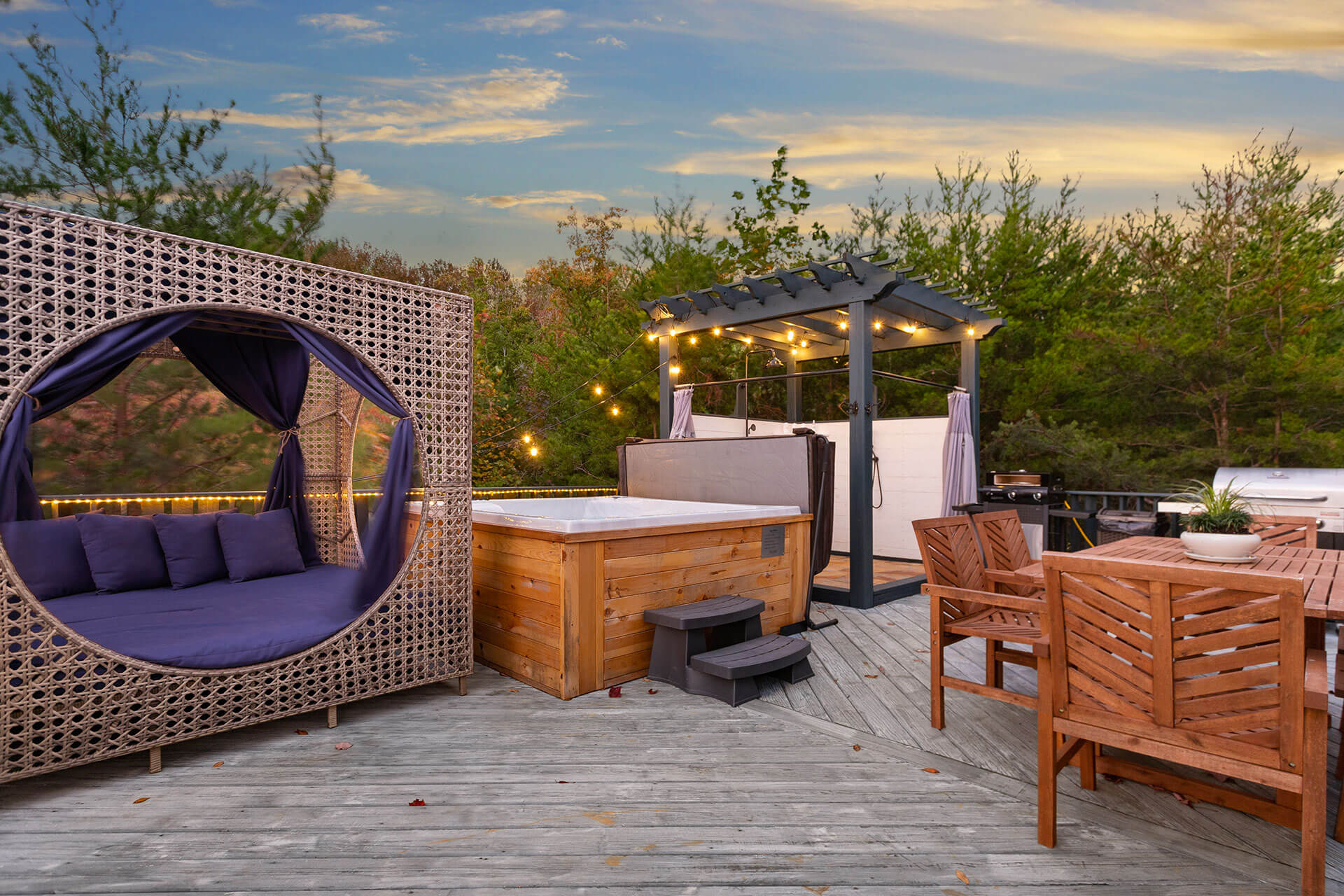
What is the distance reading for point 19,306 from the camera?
216cm

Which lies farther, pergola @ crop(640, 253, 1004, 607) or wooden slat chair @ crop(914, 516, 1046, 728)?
pergola @ crop(640, 253, 1004, 607)

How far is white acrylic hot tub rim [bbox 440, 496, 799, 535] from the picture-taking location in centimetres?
322

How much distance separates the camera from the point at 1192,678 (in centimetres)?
166

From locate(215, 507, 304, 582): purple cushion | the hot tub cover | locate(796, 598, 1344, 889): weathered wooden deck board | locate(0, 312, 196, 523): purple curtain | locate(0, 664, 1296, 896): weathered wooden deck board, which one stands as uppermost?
locate(0, 312, 196, 523): purple curtain

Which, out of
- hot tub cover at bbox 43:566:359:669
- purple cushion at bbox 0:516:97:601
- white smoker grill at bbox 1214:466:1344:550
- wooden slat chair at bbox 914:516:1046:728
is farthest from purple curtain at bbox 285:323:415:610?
white smoker grill at bbox 1214:466:1344:550

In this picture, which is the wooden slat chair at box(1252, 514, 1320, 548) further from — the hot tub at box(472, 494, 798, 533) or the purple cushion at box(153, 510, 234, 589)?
the purple cushion at box(153, 510, 234, 589)

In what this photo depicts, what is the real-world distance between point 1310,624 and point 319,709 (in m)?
3.86

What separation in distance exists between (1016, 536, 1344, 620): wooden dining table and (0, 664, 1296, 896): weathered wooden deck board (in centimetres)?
72

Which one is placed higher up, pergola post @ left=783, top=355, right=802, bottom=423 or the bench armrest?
pergola post @ left=783, top=355, right=802, bottom=423

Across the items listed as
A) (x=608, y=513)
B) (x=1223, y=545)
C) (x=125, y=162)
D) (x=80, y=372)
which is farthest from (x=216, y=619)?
(x=125, y=162)

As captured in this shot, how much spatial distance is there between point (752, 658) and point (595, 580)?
85 centimetres

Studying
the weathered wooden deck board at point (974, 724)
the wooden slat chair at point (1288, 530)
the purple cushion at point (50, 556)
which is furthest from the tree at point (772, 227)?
the purple cushion at point (50, 556)

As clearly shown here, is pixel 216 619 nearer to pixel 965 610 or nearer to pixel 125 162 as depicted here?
pixel 965 610

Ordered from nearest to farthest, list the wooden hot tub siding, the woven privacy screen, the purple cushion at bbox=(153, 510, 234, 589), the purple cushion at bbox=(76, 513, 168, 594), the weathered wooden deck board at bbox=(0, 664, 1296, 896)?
the weathered wooden deck board at bbox=(0, 664, 1296, 896)
the woven privacy screen
the wooden hot tub siding
the purple cushion at bbox=(76, 513, 168, 594)
the purple cushion at bbox=(153, 510, 234, 589)
